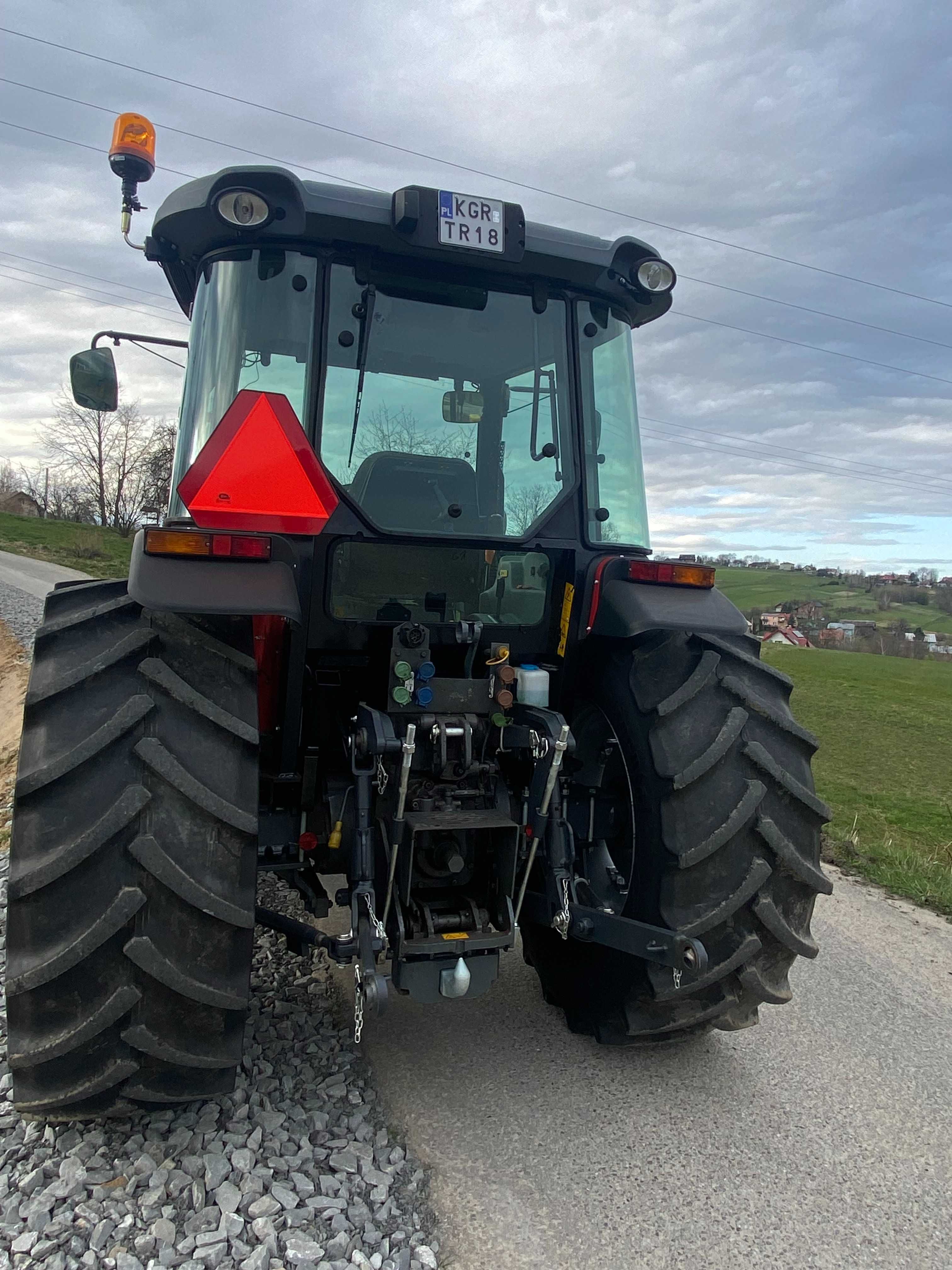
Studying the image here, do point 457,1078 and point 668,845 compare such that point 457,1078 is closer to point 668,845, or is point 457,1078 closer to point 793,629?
point 668,845

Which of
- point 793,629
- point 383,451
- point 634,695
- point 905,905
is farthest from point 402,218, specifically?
point 793,629

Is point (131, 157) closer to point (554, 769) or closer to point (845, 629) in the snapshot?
point (554, 769)

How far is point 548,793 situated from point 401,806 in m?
0.47

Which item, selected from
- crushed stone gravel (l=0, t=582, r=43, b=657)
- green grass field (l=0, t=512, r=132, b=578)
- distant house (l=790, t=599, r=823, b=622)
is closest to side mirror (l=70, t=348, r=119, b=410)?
crushed stone gravel (l=0, t=582, r=43, b=657)

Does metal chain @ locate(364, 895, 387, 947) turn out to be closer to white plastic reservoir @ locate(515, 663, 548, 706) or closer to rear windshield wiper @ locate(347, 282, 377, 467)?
white plastic reservoir @ locate(515, 663, 548, 706)

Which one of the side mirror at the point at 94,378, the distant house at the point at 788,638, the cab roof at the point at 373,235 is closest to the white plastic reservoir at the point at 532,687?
the cab roof at the point at 373,235

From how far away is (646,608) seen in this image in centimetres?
282

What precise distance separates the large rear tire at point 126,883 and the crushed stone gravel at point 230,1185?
0.16m

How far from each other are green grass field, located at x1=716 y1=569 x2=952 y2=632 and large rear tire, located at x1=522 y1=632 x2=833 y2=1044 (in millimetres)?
27777

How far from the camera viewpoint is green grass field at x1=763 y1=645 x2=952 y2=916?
5.67m

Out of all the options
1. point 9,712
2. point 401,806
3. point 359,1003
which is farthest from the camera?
point 9,712

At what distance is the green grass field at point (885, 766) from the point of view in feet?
18.6

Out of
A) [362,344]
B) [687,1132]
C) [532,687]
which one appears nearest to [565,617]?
[532,687]

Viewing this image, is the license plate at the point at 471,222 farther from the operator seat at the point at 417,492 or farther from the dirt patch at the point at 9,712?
the dirt patch at the point at 9,712
